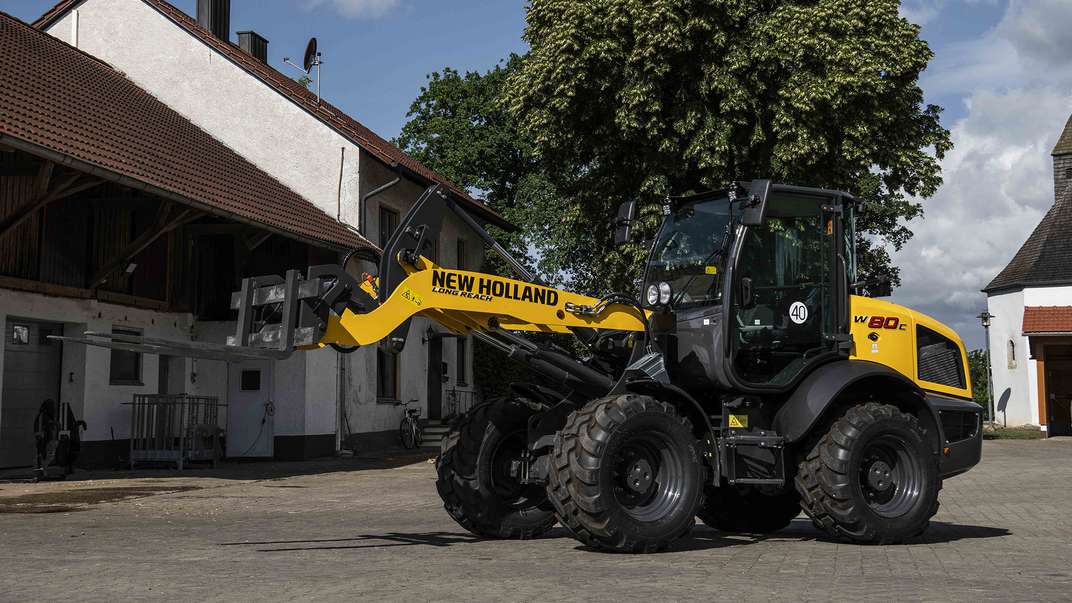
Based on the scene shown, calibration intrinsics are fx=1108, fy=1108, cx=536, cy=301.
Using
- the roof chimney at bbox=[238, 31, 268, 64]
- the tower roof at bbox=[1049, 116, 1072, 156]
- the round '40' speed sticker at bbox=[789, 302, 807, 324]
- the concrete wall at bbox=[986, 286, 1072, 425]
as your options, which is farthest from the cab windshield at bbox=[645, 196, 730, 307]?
the tower roof at bbox=[1049, 116, 1072, 156]

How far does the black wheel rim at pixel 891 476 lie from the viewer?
8.87 m

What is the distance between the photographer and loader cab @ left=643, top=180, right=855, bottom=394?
28.9 feet

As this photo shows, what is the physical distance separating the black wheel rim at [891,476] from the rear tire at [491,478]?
8.54 feet

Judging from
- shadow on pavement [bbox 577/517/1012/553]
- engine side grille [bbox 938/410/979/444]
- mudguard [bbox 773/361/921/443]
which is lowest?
shadow on pavement [bbox 577/517/1012/553]

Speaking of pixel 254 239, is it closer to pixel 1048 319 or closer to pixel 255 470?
pixel 255 470

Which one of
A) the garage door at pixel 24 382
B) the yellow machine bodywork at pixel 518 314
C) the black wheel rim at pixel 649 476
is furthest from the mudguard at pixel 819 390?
the garage door at pixel 24 382

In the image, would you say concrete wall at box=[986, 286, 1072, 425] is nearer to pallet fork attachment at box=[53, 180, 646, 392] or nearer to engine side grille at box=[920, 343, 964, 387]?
engine side grille at box=[920, 343, 964, 387]

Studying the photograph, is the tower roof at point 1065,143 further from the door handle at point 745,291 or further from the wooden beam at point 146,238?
the door handle at point 745,291

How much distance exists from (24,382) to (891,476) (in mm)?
14777

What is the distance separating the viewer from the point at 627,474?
314 inches

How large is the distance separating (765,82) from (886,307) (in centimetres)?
1636

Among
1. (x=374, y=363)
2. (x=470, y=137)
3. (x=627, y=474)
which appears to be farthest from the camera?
(x=470, y=137)

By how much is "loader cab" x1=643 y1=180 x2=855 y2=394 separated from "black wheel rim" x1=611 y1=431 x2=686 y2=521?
0.97m

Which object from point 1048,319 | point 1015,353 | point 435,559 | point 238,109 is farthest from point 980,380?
point 435,559
